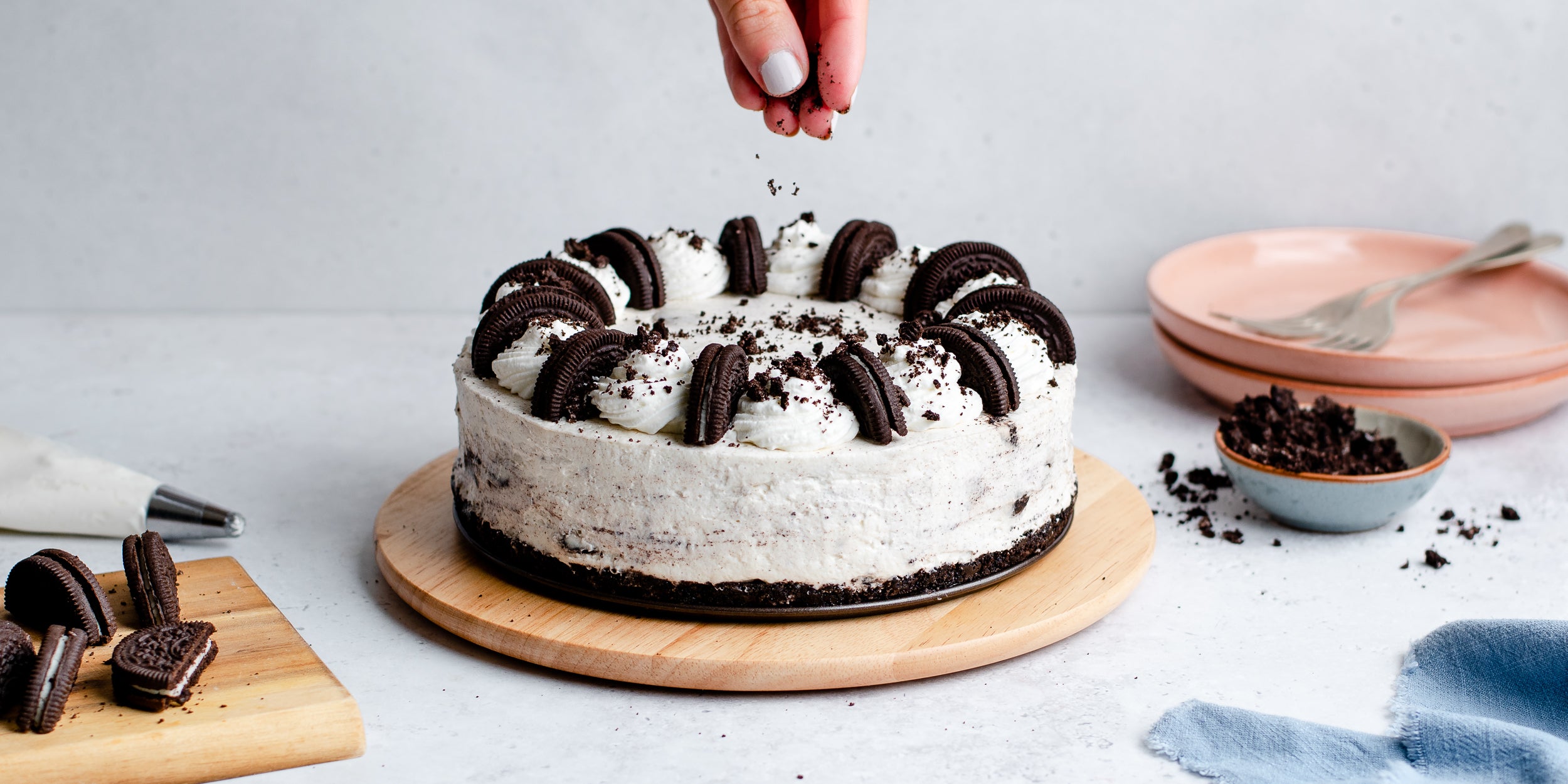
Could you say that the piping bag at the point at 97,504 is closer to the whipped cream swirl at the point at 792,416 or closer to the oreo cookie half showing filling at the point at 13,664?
the oreo cookie half showing filling at the point at 13,664

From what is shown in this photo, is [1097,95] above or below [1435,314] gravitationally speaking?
above

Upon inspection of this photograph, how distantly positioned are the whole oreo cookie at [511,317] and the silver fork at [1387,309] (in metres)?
2.83

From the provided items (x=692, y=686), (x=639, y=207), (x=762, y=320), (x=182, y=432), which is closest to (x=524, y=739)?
(x=692, y=686)

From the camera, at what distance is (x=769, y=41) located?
3.40m

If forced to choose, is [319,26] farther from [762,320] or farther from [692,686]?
[692,686]

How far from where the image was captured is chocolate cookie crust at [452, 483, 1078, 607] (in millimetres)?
3324

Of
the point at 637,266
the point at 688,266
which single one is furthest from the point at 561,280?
the point at 688,266

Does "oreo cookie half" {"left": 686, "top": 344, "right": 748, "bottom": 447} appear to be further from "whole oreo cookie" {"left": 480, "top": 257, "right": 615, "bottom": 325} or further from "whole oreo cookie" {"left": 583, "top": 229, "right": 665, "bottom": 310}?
"whole oreo cookie" {"left": 583, "top": 229, "right": 665, "bottom": 310}

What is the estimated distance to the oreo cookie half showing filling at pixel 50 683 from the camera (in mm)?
2781

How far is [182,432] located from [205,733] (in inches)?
94.5

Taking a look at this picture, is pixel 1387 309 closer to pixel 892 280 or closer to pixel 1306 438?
pixel 1306 438

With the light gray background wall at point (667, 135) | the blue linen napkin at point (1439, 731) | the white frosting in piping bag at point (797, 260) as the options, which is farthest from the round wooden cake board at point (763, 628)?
the light gray background wall at point (667, 135)

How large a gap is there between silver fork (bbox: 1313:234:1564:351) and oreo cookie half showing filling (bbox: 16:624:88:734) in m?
4.04

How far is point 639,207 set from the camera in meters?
6.24
